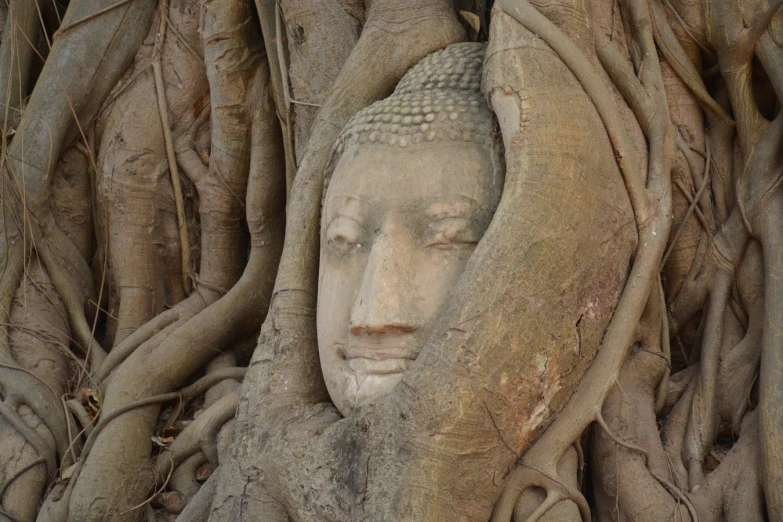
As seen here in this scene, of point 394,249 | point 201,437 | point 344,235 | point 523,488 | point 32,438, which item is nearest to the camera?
point 523,488

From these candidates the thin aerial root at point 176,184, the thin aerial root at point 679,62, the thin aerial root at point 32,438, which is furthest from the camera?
the thin aerial root at point 176,184

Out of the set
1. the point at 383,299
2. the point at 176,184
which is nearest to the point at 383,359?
the point at 383,299

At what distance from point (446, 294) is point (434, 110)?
483mm

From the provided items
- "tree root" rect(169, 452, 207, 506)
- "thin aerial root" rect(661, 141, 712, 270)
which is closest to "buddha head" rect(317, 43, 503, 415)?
"thin aerial root" rect(661, 141, 712, 270)

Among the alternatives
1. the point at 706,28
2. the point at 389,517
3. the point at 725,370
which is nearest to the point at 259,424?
the point at 389,517

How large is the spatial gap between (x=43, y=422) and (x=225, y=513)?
1.13m

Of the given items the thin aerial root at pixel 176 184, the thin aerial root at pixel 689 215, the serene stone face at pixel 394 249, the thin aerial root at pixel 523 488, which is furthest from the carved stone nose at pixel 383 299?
the thin aerial root at pixel 176 184

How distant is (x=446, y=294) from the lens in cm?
247

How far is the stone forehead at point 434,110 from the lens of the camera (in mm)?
2580

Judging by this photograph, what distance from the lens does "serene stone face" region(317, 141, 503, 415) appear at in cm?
245

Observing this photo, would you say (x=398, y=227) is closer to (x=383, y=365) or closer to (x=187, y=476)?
(x=383, y=365)

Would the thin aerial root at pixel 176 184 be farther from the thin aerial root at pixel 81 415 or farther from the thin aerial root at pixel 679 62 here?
the thin aerial root at pixel 679 62

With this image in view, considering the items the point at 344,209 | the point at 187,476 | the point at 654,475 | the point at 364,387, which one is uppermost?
the point at 344,209

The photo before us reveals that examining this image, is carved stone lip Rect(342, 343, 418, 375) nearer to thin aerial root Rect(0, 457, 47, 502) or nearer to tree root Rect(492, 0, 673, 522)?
tree root Rect(492, 0, 673, 522)
